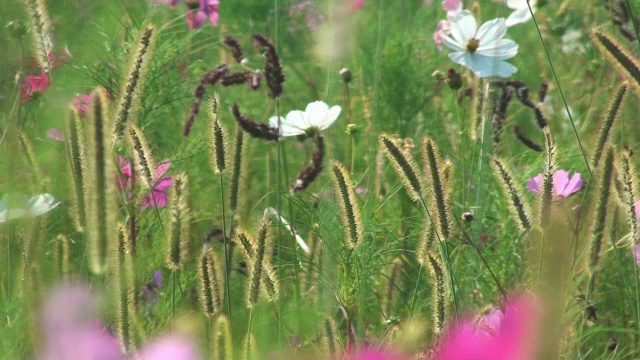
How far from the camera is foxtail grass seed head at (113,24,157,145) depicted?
0.79 m

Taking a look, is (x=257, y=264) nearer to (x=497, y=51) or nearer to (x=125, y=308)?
(x=125, y=308)

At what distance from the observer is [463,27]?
1.45 m

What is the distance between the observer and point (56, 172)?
129 cm

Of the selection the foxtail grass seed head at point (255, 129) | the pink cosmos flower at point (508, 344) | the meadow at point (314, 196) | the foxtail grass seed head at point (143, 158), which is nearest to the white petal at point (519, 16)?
the meadow at point (314, 196)

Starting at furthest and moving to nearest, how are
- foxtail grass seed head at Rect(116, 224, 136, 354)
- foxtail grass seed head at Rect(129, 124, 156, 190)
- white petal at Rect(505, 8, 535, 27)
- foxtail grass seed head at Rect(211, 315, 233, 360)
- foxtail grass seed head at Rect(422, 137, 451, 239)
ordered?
white petal at Rect(505, 8, 535, 27) < foxtail grass seed head at Rect(129, 124, 156, 190) < foxtail grass seed head at Rect(422, 137, 451, 239) < foxtail grass seed head at Rect(116, 224, 136, 354) < foxtail grass seed head at Rect(211, 315, 233, 360)

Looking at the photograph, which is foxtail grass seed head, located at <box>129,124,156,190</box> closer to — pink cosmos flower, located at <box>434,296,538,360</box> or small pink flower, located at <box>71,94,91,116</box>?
small pink flower, located at <box>71,94,91,116</box>

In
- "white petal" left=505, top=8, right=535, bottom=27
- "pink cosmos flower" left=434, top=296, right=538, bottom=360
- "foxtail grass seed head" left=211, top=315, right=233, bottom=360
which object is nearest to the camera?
"pink cosmos flower" left=434, top=296, right=538, bottom=360

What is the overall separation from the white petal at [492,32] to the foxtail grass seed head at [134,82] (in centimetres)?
69

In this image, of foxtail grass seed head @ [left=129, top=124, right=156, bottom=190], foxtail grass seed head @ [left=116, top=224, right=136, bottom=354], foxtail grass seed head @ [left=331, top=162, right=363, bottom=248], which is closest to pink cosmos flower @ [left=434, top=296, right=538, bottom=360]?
foxtail grass seed head @ [left=116, top=224, right=136, bottom=354]

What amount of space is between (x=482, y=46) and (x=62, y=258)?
813mm

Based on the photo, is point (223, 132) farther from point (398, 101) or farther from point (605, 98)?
point (605, 98)

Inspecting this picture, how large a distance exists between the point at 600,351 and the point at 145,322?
588 mm

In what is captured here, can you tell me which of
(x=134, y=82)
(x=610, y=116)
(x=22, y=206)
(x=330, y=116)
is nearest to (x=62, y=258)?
(x=22, y=206)

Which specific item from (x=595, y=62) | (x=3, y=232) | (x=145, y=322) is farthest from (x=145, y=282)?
(x=595, y=62)
